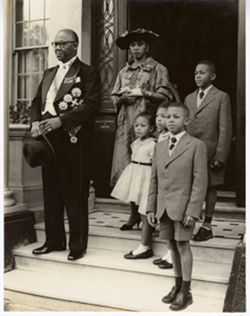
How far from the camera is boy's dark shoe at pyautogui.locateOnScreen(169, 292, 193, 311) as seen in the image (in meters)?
2.50

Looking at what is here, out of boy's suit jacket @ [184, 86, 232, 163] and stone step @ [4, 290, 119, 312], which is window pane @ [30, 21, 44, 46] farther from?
stone step @ [4, 290, 119, 312]

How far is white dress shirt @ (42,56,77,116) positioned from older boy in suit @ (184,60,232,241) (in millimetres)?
845

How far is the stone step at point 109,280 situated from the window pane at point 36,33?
208cm

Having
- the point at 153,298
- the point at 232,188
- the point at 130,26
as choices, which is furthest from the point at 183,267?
the point at 130,26

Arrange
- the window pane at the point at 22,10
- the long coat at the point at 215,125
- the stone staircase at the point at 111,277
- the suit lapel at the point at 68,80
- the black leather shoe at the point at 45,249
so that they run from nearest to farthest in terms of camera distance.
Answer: the stone staircase at the point at 111,277, the long coat at the point at 215,125, the suit lapel at the point at 68,80, the black leather shoe at the point at 45,249, the window pane at the point at 22,10

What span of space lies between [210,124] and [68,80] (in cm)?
96

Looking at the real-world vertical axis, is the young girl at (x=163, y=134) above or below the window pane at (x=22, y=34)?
below

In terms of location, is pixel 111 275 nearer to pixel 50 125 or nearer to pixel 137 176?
pixel 137 176

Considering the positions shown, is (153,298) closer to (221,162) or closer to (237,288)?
(237,288)

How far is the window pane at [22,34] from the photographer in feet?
14.7

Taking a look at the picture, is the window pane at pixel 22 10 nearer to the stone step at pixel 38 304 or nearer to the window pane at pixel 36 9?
the window pane at pixel 36 9

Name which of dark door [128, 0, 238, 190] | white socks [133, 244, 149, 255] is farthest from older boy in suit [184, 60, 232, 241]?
dark door [128, 0, 238, 190]

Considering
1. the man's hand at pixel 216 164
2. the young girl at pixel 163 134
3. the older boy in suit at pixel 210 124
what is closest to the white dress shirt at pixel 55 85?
the young girl at pixel 163 134
